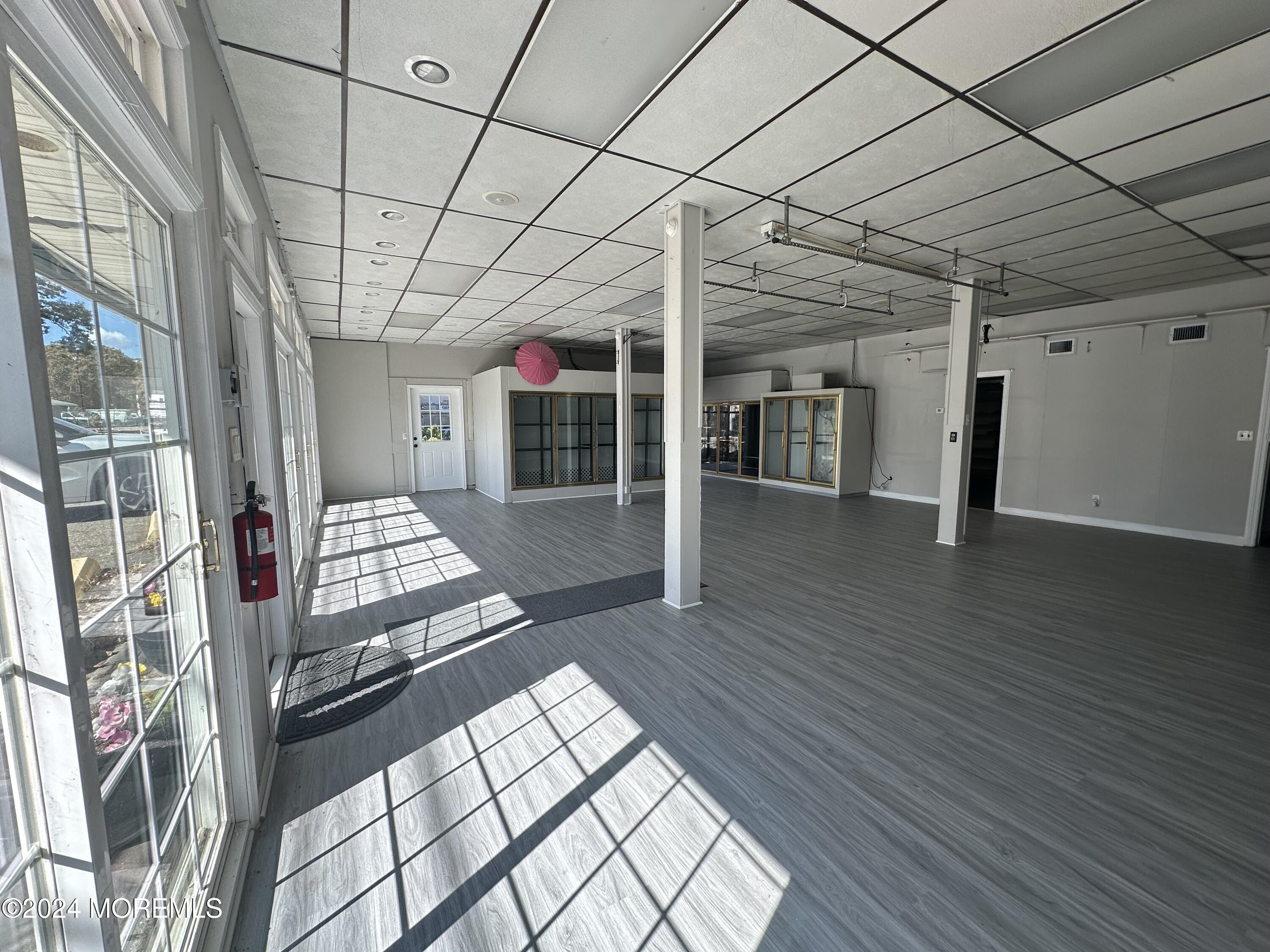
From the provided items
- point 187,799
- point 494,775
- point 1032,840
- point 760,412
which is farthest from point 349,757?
point 760,412

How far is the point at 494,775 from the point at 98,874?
A: 1.45 m

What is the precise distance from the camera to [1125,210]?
3.69m

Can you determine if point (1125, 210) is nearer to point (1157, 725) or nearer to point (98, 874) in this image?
point (1157, 725)

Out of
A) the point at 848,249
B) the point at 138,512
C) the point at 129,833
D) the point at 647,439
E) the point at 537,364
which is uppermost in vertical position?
the point at 848,249

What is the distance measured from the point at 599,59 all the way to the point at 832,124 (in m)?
1.26

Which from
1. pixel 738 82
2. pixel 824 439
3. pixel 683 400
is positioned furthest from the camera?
pixel 824 439

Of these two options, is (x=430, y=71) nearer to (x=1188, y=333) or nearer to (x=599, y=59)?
(x=599, y=59)

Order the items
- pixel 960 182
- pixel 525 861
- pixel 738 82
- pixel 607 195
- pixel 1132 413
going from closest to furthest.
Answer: pixel 525 861
pixel 738 82
pixel 960 182
pixel 607 195
pixel 1132 413

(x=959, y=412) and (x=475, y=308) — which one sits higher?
(x=475, y=308)

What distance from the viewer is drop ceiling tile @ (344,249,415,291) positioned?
4.58 m

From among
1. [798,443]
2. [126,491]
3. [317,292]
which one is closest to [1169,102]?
[126,491]

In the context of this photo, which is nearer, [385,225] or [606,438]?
[385,225]

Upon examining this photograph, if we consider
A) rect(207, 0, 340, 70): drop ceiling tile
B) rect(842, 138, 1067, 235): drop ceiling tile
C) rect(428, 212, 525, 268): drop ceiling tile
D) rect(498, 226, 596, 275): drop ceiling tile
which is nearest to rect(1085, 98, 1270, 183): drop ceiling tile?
rect(842, 138, 1067, 235): drop ceiling tile

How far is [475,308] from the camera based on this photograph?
6723mm
